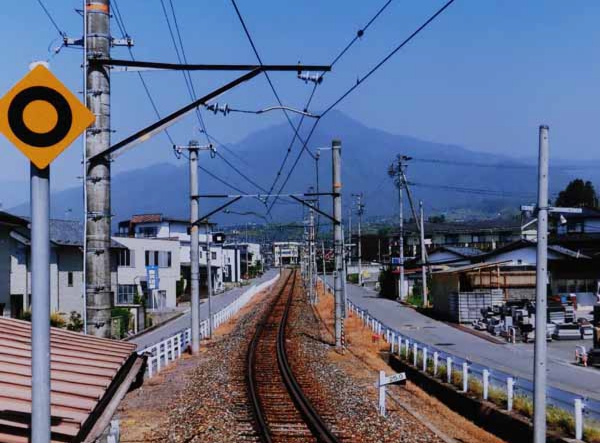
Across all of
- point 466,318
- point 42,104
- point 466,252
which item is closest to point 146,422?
point 42,104

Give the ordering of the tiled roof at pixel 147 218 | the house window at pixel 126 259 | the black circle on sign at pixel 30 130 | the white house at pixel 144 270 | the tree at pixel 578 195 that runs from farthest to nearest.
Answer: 1. the tree at pixel 578 195
2. the tiled roof at pixel 147 218
3. the house window at pixel 126 259
4. the white house at pixel 144 270
5. the black circle on sign at pixel 30 130

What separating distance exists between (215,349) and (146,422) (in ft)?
42.4

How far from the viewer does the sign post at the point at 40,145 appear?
309 centimetres

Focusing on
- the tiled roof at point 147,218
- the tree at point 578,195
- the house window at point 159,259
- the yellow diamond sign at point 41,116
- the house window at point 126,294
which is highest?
the tree at point 578,195

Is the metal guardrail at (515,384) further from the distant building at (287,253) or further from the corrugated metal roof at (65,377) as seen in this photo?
the distant building at (287,253)

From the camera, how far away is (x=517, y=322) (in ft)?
98.5

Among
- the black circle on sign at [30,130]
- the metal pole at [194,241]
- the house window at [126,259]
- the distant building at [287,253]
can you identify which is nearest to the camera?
the black circle on sign at [30,130]

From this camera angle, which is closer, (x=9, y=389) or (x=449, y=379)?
(x=9, y=389)

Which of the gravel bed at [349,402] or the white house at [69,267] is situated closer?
the gravel bed at [349,402]

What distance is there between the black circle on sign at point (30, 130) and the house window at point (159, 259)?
155 ft

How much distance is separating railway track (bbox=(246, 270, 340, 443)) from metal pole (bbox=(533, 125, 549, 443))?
3.55m

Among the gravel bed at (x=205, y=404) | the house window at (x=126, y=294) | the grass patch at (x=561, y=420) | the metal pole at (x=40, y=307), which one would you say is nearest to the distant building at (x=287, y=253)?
the house window at (x=126, y=294)

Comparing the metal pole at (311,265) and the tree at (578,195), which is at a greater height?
the tree at (578,195)

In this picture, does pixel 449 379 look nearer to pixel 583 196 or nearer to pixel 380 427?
pixel 380 427
